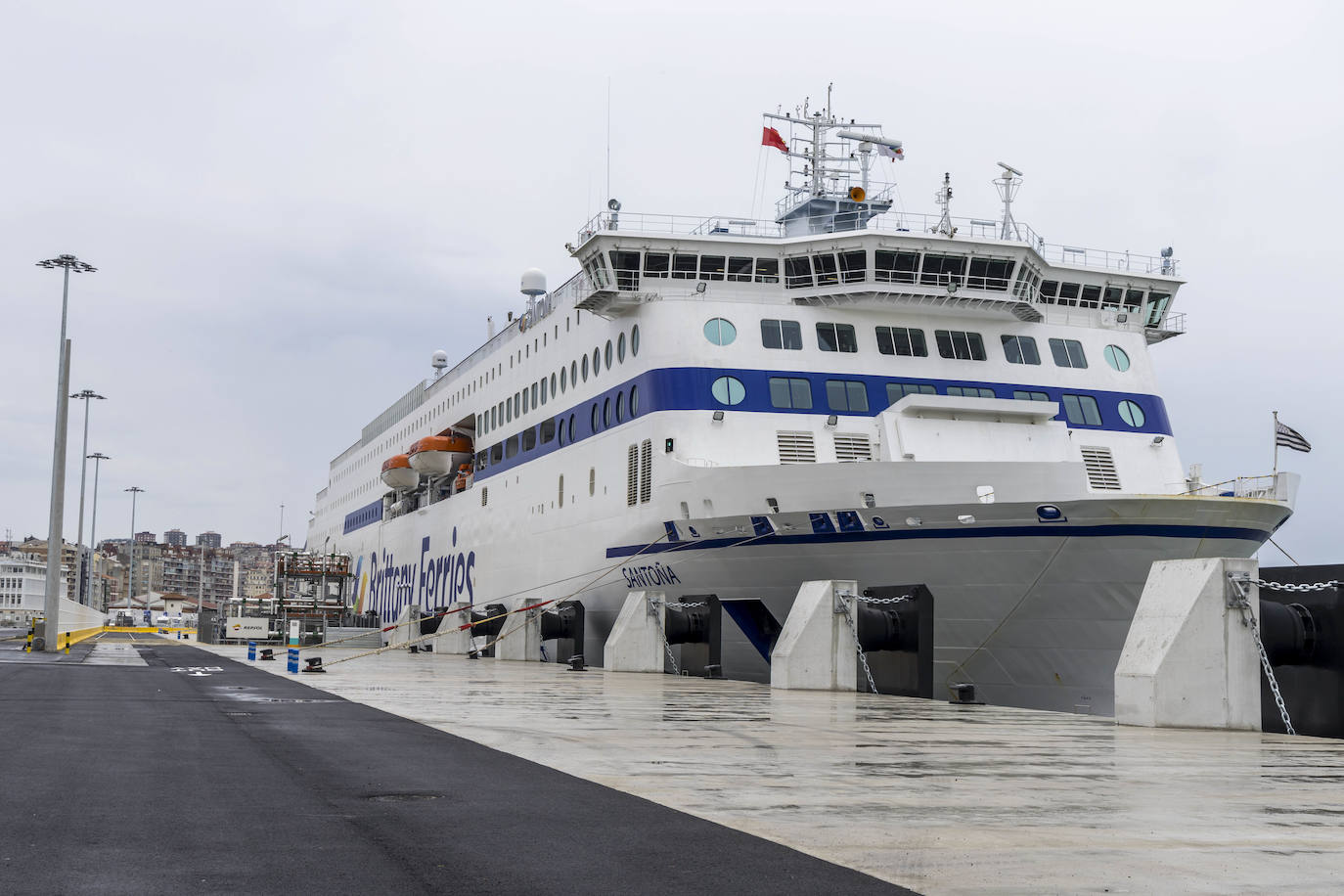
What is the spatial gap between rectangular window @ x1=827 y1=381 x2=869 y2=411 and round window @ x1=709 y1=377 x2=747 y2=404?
1845 mm

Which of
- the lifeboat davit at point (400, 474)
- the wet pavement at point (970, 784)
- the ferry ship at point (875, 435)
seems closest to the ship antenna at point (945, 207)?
the ferry ship at point (875, 435)

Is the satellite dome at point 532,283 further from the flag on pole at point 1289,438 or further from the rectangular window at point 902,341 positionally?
the flag on pole at point 1289,438

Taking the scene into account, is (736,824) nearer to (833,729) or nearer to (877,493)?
(833,729)

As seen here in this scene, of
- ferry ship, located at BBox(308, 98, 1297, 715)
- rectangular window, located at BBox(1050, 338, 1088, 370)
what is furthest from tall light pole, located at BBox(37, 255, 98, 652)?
rectangular window, located at BBox(1050, 338, 1088, 370)

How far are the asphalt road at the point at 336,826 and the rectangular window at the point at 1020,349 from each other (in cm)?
1904

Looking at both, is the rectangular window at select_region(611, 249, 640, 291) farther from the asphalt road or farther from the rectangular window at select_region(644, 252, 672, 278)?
the asphalt road

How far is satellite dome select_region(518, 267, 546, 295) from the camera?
46.3 metres

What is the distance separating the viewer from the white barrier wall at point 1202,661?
508 inches

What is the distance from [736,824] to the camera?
694cm

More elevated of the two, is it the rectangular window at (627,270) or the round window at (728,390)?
the rectangular window at (627,270)

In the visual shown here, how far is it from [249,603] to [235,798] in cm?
6890

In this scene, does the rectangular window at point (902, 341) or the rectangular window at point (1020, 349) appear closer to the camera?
the rectangular window at point (902, 341)

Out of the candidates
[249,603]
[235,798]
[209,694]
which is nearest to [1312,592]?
[235,798]

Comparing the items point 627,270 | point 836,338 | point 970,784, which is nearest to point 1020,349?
point 836,338
